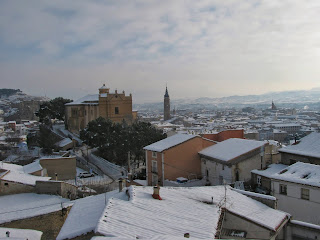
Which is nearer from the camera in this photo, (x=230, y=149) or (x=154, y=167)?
(x=230, y=149)

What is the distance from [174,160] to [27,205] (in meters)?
8.67

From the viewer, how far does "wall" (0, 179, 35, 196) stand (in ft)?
55.9

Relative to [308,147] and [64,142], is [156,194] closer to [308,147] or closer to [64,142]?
[308,147]

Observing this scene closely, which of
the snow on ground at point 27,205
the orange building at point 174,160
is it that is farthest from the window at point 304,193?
the snow on ground at point 27,205

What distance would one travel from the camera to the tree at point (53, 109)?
45844 mm

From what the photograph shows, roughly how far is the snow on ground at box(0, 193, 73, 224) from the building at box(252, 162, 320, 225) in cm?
885

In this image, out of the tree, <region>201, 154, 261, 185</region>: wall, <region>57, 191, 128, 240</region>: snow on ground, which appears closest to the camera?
<region>57, 191, 128, 240</region>: snow on ground

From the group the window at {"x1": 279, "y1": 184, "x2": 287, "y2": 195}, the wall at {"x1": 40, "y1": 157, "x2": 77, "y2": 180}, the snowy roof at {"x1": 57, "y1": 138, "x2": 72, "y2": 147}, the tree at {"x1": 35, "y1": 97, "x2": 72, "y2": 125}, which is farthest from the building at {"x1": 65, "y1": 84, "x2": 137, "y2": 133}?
the window at {"x1": 279, "y1": 184, "x2": 287, "y2": 195}

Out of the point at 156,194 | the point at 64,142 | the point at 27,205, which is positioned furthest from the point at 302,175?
the point at 64,142

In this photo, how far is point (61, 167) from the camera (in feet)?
82.4

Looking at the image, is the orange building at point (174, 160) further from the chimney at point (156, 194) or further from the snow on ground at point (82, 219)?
the chimney at point (156, 194)

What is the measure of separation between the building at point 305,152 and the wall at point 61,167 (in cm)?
1545

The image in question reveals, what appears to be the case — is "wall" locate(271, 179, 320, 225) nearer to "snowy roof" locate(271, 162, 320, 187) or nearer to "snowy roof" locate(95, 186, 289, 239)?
"snowy roof" locate(271, 162, 320, 187)

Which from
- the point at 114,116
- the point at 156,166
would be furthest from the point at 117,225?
the point at 114,116
